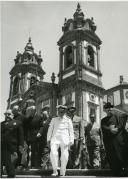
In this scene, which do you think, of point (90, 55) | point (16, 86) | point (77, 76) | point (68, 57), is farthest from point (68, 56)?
point (16, 86)

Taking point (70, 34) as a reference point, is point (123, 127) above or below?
below

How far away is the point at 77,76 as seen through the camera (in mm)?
31672

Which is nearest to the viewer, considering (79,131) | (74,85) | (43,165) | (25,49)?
(43,165)

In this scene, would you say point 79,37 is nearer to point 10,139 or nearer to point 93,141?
point 93,141

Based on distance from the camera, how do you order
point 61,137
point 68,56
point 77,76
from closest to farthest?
point 61,137 < point 77,76 < point 68,56

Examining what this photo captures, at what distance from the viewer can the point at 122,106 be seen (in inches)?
1863

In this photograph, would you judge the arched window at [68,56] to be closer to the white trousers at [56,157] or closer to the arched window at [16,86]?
the arched window at [16,86]

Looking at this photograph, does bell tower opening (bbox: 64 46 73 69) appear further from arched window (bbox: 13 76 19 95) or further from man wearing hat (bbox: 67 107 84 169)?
man wearing hat (bbox: 67 107 84 169)

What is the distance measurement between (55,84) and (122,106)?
16639 millimetres

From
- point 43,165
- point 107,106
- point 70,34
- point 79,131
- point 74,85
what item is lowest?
point 43,165

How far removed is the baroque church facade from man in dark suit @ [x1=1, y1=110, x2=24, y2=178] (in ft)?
76.0

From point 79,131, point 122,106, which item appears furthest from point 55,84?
point 79,131

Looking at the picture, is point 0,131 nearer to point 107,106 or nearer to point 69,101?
point 107,106

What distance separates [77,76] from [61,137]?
25.1 m
